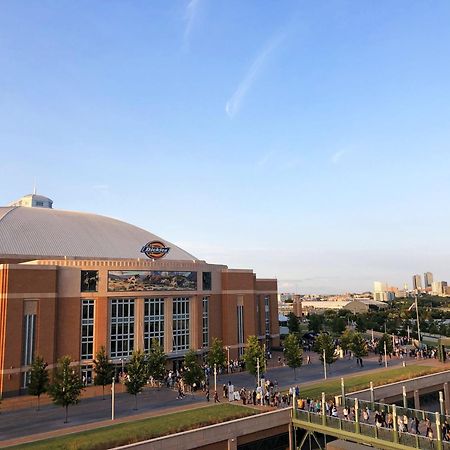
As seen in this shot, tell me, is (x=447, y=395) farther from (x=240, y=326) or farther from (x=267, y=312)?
(x=267, y=312)

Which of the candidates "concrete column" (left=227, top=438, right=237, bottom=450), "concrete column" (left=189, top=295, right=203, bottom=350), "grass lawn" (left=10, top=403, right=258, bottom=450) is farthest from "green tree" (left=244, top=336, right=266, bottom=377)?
"concrete column" (left=227, top=438, right=237, bottom=450)

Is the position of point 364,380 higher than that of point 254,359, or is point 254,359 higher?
point 254,359

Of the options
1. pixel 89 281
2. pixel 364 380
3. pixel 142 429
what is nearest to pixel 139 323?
pixel 89 281

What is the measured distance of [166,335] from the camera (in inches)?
2002

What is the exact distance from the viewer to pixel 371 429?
28109mm

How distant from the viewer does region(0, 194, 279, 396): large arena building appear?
142 ft

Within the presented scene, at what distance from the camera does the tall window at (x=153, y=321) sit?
49.5 metres

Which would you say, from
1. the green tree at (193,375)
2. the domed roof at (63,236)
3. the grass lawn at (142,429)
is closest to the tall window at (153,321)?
the domed roof at (63,236)

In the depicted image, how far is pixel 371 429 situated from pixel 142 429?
14.1m

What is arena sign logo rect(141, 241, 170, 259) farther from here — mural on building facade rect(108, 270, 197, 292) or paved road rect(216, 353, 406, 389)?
paved road rect(216, 353, 406, 389)

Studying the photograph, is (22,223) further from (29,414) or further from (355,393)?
(355,393)

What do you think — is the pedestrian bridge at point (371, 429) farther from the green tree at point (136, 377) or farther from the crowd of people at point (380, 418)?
the green tree at point (136, 377)

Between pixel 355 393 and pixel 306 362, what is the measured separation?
20.7m

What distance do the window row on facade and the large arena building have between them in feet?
0.34
